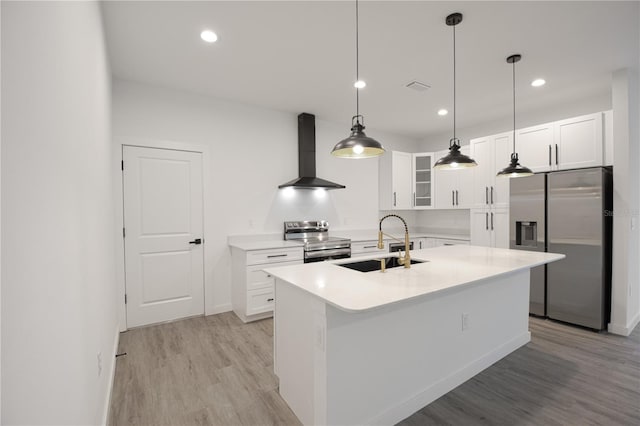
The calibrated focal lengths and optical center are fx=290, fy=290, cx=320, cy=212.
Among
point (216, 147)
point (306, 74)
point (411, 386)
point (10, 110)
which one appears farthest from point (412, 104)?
point (10, 110)

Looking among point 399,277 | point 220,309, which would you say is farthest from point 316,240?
point 399,277

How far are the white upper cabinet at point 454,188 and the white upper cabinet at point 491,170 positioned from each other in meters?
0.13

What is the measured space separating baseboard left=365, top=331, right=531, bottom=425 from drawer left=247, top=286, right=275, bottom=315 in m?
2.08

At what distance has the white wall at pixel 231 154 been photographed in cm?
346

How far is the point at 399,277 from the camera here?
2049 mm

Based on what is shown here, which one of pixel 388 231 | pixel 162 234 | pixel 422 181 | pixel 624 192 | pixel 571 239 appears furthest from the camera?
pixel 388 231

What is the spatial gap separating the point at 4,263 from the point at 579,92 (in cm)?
545

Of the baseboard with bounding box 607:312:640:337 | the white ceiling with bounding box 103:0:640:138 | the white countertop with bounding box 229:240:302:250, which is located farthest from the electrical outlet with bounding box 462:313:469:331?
the white ceiling with bounding box 103:0:640:138

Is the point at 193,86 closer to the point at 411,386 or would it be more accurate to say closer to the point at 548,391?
the point at 411,386

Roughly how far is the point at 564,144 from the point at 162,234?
5112 millimetres

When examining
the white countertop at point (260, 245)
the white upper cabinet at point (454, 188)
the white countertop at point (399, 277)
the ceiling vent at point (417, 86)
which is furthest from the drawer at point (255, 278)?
the white upper cabinet at point (454, 188)

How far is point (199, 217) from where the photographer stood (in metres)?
3.79

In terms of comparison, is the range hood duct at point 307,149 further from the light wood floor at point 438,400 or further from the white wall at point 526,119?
the white wall at point 526,119

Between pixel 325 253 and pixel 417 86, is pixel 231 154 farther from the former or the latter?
pixel 417 86
